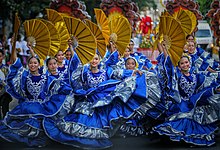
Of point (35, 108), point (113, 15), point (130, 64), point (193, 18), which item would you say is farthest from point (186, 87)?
point (113, 15)

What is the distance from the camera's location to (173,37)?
7.84m

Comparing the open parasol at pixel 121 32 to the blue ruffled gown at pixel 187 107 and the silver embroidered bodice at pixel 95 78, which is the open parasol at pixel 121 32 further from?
the silver embroidered bodice at pixel 95 78

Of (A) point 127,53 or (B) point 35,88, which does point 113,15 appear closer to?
(A) point 127,53

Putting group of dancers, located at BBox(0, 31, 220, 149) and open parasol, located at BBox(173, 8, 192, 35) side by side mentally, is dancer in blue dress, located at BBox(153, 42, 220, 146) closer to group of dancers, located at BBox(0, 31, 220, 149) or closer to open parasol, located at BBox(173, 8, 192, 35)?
group of dancers, located at BBox(0, 31, 220, 149)

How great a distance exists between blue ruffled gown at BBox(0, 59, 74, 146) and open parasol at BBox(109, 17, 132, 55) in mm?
1635

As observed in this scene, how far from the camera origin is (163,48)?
808 centimetres

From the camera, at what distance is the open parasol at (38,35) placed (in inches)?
315

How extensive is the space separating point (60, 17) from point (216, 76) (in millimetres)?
2619

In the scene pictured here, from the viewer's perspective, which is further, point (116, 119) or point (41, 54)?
point (41, 54)

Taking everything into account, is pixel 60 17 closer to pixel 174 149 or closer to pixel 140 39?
pixel 174 149

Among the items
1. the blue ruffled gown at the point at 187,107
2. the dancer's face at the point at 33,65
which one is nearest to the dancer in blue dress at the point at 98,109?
the blue ruffled gown at the point at 187,107

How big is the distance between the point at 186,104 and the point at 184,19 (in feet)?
7.52

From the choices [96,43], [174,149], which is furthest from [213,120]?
[96,43]

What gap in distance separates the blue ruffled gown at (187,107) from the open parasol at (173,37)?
0.45 ft
